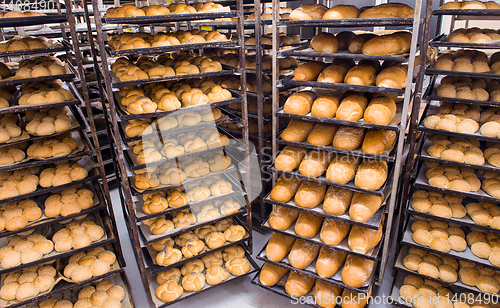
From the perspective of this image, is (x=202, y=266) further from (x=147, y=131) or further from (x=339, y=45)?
(x=339, y=45)

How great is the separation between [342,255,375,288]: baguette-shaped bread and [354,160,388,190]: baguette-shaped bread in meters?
0.57

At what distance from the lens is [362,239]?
2047 mm

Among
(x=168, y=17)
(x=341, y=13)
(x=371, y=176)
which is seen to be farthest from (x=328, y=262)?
(x=168, y=17)

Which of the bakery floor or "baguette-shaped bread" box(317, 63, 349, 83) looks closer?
"baguette-shaped bread" box(317, 63, 349, 83)

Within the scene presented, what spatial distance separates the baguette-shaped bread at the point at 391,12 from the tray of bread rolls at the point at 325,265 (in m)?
1.61

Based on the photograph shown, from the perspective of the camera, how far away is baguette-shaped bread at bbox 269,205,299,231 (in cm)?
234

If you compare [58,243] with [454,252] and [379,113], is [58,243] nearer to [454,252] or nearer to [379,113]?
[379,113]

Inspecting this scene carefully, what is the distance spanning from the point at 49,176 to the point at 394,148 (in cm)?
249

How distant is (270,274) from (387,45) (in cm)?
184

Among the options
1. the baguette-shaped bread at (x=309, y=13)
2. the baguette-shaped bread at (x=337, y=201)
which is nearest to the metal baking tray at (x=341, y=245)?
the baguette-shaped bread at (x=337, y=201)

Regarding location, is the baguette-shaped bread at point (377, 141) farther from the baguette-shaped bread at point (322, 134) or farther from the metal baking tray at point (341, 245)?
the metal baking tray at point (341, 245)

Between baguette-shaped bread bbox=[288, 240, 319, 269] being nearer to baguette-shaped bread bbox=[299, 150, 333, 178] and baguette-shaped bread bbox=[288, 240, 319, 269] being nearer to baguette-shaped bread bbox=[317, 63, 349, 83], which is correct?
baguette-shaped bread bbox=[299, 150, 333, 178]

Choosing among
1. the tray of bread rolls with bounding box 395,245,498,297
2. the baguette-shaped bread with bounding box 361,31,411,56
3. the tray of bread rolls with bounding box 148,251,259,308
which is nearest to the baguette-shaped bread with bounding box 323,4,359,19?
the baguette-shaped bread with bounding box 361,31,411,56

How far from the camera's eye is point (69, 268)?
229 cm
